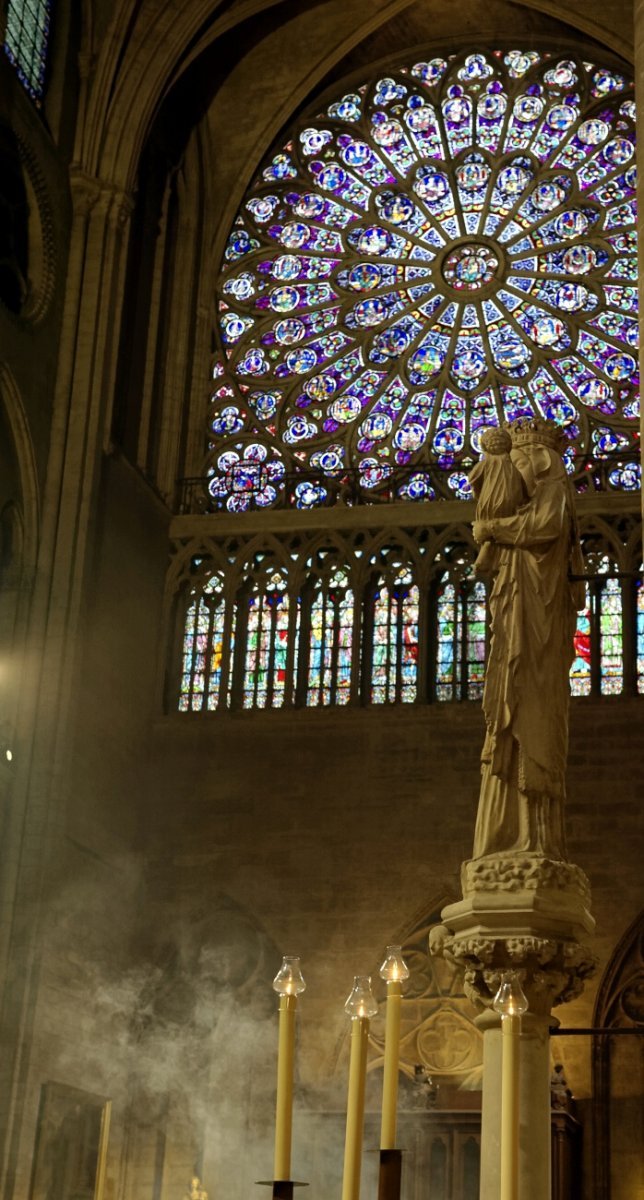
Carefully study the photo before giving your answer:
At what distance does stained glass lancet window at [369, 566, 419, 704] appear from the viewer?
1499cm

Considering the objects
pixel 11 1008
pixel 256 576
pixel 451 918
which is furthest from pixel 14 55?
pixel 451 918

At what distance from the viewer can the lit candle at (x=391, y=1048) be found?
3.11 m

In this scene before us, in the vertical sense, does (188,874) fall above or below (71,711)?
below

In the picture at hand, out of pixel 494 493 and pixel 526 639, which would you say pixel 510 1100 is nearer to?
pixel 526 639

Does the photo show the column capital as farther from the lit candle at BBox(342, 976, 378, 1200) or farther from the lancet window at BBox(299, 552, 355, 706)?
the lancet window at BBox(299, 552, 355, 706)

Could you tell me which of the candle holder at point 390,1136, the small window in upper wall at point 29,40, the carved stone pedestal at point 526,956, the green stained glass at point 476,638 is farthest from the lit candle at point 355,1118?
the small window in upper wall at point 29,40

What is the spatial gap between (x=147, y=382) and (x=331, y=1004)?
6.10 m

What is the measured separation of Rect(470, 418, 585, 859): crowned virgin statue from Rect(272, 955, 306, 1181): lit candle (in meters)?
2.07

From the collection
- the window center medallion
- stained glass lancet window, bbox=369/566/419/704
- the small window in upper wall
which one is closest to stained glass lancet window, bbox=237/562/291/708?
stained glass lancet window, bbox=369/566/419/704

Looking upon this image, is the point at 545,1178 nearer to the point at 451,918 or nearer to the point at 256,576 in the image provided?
the point at 451,918

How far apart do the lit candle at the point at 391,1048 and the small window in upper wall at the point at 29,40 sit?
12403mm

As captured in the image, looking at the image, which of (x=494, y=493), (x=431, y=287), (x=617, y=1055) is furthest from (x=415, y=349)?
(x=494, y=493)

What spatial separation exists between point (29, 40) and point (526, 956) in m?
12.1

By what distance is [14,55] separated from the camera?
47.9 feet
